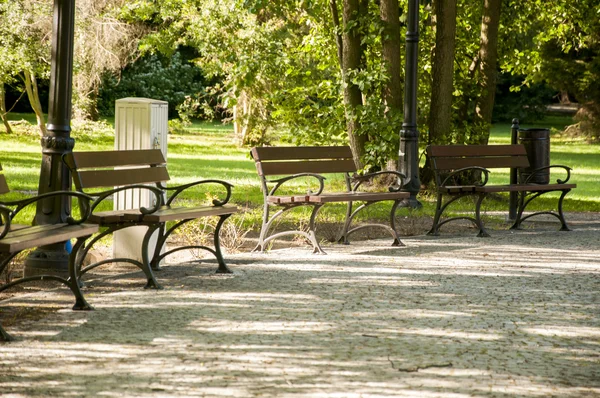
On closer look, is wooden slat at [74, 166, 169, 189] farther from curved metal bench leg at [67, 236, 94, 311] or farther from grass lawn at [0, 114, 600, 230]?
grass lawn at [0, 114, 600, 230]

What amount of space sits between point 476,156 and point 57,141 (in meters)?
5.31

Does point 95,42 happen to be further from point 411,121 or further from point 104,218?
point 104,218

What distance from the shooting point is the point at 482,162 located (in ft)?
36.6

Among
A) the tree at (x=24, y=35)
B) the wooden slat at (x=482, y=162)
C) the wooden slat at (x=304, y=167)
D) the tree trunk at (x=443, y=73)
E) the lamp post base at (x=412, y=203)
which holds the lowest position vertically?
the lamp post base at (x=412, y=203)

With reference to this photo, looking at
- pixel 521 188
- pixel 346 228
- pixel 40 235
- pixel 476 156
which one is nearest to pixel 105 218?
pixel 40 235

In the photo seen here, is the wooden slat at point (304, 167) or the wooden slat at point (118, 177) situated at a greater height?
the wooden slat at point (304, 167)

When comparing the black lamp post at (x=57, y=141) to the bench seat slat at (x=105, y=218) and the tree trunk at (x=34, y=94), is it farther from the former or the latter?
the tree trunk at (x=34, y=94)

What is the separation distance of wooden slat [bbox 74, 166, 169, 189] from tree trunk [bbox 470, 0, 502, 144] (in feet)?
27.1

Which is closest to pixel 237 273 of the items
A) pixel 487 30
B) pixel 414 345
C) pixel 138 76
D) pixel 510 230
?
pixel 414 345

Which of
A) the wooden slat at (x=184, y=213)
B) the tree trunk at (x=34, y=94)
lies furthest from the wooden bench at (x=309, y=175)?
the tree trunk at (x=34, y=94)

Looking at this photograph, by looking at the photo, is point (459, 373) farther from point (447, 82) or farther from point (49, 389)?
point (447, 82)

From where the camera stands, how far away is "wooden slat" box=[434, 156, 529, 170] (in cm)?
1057

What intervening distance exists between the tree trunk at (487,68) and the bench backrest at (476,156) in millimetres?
3723

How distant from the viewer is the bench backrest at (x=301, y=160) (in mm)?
8992
